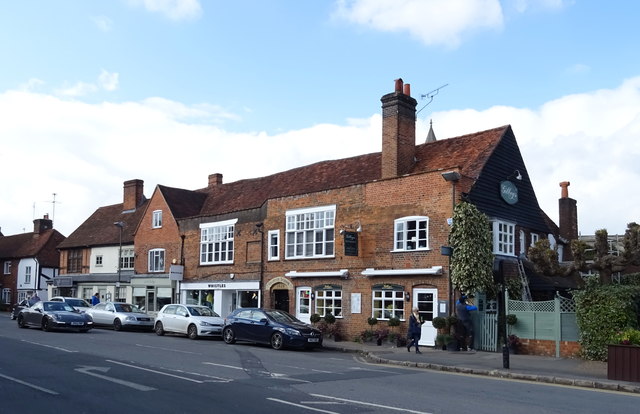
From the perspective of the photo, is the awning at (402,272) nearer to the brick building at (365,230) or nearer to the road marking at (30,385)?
the brick building at (365,230)

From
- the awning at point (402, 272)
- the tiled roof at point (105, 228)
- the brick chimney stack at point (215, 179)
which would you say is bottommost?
the awning at point (402, 272)

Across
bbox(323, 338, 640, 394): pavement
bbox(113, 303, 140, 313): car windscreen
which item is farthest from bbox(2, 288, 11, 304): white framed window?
bbox(323, 338, 640, 394): pavement

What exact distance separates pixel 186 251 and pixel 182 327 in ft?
32.7

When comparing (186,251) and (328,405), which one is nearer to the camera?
(328,405)

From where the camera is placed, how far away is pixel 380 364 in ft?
61.5

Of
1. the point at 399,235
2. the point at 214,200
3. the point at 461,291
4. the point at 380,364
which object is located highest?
the point at 214,200

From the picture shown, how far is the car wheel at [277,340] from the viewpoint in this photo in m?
22.1

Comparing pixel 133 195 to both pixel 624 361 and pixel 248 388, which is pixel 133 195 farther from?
pixel 624 361

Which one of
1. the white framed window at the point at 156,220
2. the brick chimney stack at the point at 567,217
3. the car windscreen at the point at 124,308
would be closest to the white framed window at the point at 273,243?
the car windscreen at the point at 124,308

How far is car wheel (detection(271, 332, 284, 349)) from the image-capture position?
2212cm

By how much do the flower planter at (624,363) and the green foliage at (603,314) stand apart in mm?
3445

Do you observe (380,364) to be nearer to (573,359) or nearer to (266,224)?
(573,359)

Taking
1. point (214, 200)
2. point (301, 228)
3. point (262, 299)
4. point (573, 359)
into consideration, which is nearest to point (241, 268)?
point (262, 299)

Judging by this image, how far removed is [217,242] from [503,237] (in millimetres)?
15858
